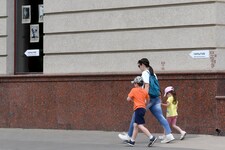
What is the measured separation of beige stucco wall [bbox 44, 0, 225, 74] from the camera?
1577 cm

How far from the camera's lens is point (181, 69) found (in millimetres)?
16109

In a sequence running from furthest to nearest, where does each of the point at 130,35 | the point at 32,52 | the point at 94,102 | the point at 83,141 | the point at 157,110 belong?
the point at 32,52, the point at 94,102, the point at 130,35, the point at 83,141, the point at 157,110

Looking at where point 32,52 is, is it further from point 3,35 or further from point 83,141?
point 83,141

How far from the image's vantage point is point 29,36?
19.4m

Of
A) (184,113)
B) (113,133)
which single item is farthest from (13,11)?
(184,113)

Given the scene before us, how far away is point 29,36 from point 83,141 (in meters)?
5.50

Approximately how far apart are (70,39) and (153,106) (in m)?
4.65

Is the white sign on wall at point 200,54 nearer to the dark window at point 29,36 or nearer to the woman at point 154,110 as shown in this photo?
the woman at point 154,110

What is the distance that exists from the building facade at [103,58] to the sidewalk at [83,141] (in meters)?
0.54

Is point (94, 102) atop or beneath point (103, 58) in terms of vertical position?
beneath

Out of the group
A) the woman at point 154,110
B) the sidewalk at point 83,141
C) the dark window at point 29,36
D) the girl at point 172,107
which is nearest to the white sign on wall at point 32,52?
the dark window at point 29,36

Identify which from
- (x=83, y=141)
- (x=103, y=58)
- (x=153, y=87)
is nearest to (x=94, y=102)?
(x=103, y=58)

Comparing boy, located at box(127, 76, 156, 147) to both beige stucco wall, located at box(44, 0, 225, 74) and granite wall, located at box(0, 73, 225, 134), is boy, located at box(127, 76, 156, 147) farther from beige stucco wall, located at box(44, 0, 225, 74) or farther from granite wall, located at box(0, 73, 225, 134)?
beige stucco wall, located at box(44, 0, 225, 74)

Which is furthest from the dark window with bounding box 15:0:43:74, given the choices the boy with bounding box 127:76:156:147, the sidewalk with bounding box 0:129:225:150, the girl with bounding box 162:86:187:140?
the boy with bounding box 127:76:156:147
